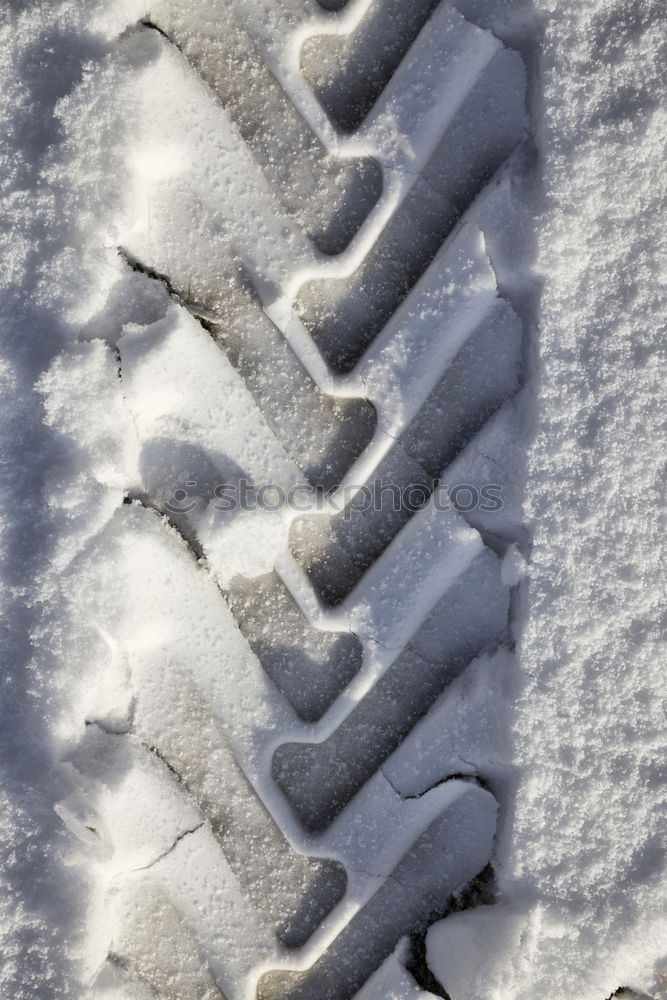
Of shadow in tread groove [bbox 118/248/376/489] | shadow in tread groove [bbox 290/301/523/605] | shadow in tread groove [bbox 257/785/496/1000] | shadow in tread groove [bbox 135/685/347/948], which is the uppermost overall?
shadow in tread groove [bbox 118/248/376/489]

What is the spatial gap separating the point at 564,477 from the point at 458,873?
434mm

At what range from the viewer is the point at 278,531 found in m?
0.83

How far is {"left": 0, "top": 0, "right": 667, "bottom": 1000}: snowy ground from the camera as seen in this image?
2.55 ft

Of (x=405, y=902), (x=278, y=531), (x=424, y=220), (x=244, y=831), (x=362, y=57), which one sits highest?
(x=362, y=57)

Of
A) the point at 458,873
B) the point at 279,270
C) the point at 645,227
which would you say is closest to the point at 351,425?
the point at 279,270

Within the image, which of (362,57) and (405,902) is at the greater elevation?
(362,57)

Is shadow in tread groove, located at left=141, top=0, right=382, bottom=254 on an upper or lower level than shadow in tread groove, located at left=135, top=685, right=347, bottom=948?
upper

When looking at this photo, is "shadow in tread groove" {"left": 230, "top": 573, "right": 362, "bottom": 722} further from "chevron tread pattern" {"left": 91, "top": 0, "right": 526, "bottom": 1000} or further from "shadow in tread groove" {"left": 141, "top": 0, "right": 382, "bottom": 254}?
"shadow in tread groove" {"left": 141, "top": 0, "right": 382, "bottom": 254}

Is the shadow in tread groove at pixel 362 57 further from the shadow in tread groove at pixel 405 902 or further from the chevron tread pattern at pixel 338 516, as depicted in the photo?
the shadow in tread groove at pixel 405 902

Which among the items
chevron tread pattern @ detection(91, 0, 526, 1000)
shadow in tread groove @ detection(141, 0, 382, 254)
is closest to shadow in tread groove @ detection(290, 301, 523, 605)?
chevron tread pattern @ detection(91, 0, 526, 1000)

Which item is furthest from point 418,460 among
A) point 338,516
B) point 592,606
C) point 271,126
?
point 271,126

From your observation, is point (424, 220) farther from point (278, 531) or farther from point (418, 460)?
point (278, 531)

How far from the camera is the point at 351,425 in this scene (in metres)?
0.84

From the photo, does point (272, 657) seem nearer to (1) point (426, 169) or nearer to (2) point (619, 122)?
(1) point (426, 169)
